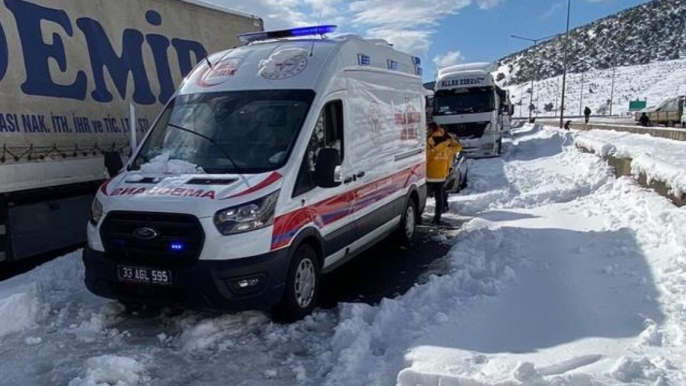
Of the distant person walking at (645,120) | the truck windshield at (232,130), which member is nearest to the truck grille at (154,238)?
the truck windshield at (232,130)

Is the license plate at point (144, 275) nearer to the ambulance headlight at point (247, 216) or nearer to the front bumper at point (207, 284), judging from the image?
the front bumper at point (207, 284)

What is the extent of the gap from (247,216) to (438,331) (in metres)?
1.87

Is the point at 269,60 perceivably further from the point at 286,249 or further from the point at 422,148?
the point at 422,148

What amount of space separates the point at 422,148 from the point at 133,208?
5636 millimetres

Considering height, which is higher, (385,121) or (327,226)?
(385,121)

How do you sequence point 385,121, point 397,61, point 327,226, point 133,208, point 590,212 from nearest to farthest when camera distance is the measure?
1. point 133,208
2. point 327,226
3. point 385,121
4. point 397,61
5. point 590,212

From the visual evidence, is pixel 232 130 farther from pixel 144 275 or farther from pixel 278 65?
pixel 144 275

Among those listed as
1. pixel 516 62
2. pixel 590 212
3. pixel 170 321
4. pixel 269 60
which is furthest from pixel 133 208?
pixel 516 62

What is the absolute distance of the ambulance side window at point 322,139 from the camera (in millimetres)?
5582

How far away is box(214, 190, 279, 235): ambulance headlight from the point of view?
4910mm

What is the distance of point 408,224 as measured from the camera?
888 cm

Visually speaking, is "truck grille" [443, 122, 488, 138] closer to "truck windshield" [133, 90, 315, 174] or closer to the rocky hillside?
"truck windshield" [133, 90, 315, 174]

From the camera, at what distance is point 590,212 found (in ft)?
30.8

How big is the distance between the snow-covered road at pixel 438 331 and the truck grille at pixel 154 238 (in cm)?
74
